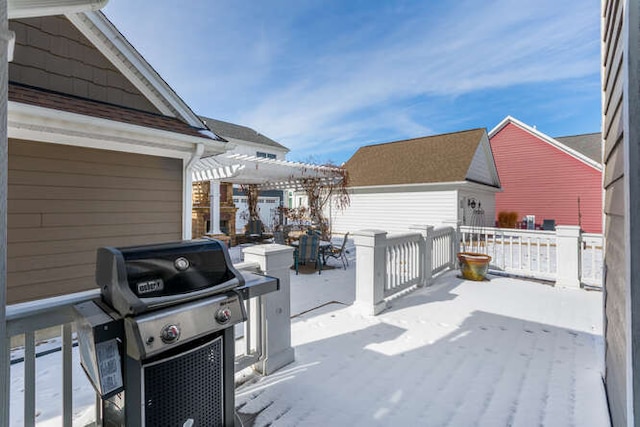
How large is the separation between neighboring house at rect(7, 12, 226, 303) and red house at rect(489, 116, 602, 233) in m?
16.6

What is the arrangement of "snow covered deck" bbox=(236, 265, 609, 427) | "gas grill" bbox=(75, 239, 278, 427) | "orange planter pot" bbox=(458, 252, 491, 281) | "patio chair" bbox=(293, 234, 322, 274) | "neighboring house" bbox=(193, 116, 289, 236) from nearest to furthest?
1. "gas grill" bbox=(75, 239, 278, 427)
2. "snow covered deck" bbox=(236, 265, 609, 427)
3. "orange planter pot" bbox=(458, 252, 491, 281)
4. "patio chair" bbox=(293, 234, 322, 274)
5. "neighboring house" bbox=(193, 116, 289, 236)

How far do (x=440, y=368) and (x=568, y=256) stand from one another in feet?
13.9

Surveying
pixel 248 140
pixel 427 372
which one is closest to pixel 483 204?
pixel 248 140

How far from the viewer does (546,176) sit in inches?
603

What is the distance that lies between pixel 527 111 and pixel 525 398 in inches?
768

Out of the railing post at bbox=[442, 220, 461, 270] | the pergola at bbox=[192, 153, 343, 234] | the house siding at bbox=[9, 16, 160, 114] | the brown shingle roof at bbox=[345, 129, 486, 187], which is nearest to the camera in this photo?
the house siding at bbox=[9, 16, 160, 114]

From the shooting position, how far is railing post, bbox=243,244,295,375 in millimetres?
2570

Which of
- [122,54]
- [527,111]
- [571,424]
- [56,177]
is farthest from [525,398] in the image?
[527,111]

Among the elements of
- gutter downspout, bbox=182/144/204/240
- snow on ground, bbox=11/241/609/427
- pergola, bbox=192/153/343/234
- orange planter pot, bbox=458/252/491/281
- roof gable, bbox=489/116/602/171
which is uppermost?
roof gable, bbox=489/116/602/171

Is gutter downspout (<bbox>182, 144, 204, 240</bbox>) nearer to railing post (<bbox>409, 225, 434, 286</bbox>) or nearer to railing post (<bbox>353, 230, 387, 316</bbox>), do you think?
railing post (<bbox>353, 230, 387, 316</bbox>)

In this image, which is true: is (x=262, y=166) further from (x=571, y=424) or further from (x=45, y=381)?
(x=571, y=424)

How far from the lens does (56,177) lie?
11.3 feet

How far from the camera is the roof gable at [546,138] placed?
14127 millimetres

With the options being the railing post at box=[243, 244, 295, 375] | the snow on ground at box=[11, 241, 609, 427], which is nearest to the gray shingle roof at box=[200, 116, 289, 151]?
the snow on ground at box=[11, 241, 609, 427]
